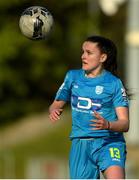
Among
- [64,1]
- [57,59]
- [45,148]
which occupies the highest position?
[64,1]

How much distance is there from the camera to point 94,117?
26.6 feet

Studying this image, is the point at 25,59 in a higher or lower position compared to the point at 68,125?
higher

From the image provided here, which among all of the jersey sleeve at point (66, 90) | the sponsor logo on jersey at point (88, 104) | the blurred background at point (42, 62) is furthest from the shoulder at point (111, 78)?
the blurred background at point (42, 62)

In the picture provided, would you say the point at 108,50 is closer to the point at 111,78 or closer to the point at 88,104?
the point at 111,78

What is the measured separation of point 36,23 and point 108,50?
36.5 inches

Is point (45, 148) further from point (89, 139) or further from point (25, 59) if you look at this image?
point (89, 139)

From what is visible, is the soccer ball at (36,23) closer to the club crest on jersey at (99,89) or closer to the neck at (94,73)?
the neck at (94,73)

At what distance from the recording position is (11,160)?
904 inches

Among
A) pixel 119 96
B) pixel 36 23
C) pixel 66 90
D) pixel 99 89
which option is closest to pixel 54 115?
pixel 66 90

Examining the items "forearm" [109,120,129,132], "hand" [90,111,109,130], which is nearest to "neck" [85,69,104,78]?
"forearm" [109,120,129,132]

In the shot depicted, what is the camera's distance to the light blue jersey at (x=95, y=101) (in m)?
8.16

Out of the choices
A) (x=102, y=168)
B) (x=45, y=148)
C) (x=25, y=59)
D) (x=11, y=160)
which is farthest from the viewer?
(x=25, y=59)

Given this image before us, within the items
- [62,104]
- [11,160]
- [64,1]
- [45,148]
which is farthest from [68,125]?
[62,104]

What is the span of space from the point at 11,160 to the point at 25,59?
36.1 ft
